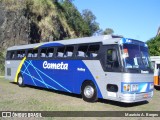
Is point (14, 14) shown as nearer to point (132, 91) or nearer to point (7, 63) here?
point (7, 63)

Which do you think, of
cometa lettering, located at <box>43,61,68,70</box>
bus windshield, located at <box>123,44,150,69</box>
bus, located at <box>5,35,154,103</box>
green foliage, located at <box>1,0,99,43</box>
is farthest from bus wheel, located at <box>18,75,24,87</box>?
green foliage, located at <box>1,0,99,43</box>

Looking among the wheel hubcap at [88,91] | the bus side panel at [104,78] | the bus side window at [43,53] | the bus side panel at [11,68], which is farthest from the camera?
the bus side panel at [11,68]

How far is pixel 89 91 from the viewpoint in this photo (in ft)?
44.2

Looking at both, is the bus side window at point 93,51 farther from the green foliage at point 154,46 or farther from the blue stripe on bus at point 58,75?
the green foliage at point 154,46

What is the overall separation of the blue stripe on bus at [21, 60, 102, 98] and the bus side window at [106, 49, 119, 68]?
4.25 feet

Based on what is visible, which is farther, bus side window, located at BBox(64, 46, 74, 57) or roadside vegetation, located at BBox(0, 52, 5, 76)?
roadside vegetation, located at BBox(0, 52, 5, 76)

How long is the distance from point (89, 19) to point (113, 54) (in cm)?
6573

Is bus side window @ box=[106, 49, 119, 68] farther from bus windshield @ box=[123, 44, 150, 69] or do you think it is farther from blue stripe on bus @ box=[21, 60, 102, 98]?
blue stripe on bus @ box=[21, 60, 102, 98]

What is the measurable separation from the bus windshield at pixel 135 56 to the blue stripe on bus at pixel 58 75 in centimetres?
201

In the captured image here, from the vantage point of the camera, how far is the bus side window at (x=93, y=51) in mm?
13188

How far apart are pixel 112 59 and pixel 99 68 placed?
0.93 meters

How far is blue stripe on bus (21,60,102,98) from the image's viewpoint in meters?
14.0

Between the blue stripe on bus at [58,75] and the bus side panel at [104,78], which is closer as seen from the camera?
the bus side panel at [104,78]

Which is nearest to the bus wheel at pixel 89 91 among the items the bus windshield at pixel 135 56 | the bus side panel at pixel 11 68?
the bus windshield at pixel 135 56
